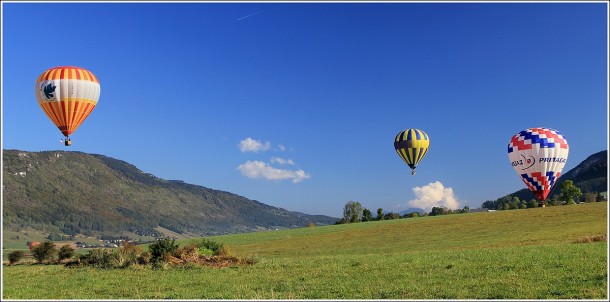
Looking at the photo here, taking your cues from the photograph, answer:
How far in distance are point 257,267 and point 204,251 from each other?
19.3 ft

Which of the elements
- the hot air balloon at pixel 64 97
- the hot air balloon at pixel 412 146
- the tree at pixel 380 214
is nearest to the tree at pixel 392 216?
the tree at pixel 380 214

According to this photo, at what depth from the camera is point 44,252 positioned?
45250 millimetres

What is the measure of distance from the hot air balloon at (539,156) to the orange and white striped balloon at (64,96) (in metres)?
43.6

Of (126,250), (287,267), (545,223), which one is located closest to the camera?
(287,267)

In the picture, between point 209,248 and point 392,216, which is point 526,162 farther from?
point 392,216

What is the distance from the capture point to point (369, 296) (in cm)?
1827

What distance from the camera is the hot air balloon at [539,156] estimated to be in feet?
175

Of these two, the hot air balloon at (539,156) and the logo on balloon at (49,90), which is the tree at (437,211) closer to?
the hot air balloon at (539,156)

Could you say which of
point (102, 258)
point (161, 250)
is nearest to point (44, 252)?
point (102, 258)

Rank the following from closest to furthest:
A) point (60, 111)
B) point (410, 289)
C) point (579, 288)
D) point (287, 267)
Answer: point (579, 288), point (410, 289), point (287, 267), point (60, 111)

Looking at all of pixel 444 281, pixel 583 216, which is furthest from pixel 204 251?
pixel 583 216

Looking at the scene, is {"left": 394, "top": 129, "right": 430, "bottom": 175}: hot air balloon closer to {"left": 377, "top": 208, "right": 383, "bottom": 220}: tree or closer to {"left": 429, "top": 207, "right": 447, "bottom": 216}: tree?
{"left": 377, "top": 208, "right": 383, "bottom": 220}: tree

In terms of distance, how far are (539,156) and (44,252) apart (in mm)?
47773

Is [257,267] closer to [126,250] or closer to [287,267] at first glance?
[287,267]
